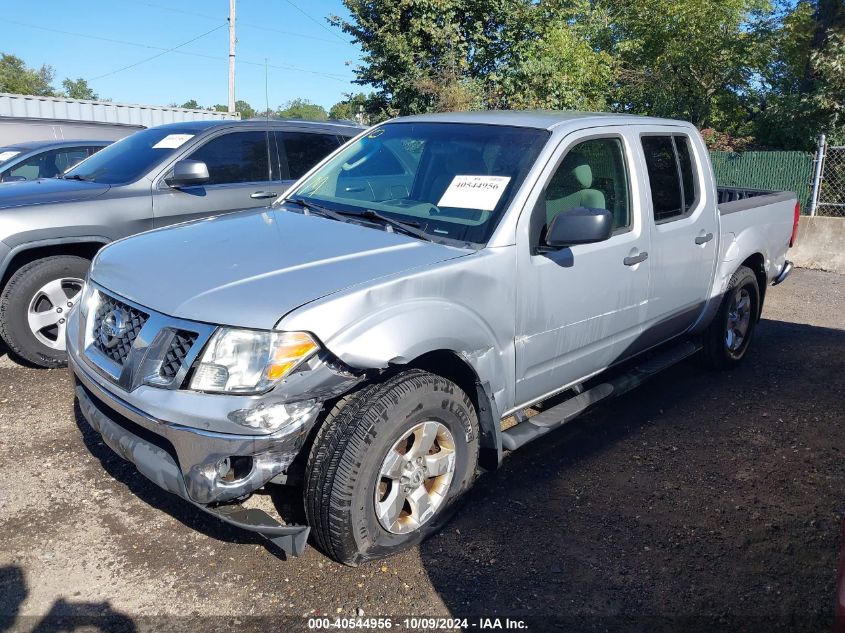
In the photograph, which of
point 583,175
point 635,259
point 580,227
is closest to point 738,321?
point 635,259

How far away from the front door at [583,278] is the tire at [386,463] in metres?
0.56

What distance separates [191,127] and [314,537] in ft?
14.3

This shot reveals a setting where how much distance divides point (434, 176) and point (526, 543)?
1.91m

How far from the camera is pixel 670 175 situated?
14.8ft

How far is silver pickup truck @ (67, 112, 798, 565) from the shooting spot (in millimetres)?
2551

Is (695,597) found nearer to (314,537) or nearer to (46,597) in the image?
(314,537)

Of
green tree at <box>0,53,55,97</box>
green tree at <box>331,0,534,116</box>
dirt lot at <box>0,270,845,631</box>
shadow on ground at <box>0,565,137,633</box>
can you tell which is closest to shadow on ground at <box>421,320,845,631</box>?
dirt lot at <box>0,270,845,631</box>

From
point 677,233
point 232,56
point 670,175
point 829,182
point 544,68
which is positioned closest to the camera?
point 677,233

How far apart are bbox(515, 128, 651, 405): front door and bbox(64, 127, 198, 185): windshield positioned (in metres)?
3.53

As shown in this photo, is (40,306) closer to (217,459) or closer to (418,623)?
(217,459)

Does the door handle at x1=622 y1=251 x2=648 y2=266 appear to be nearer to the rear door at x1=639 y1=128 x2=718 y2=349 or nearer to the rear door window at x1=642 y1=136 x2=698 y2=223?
the rear door at x1=639 y1=128 x2=718 y2=349

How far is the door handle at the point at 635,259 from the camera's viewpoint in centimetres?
391

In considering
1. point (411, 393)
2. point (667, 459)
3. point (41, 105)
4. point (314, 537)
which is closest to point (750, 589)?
point (667, 459)

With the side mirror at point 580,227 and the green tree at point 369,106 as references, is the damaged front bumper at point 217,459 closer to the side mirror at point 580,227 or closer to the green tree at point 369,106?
the side mirror at point 580,227
